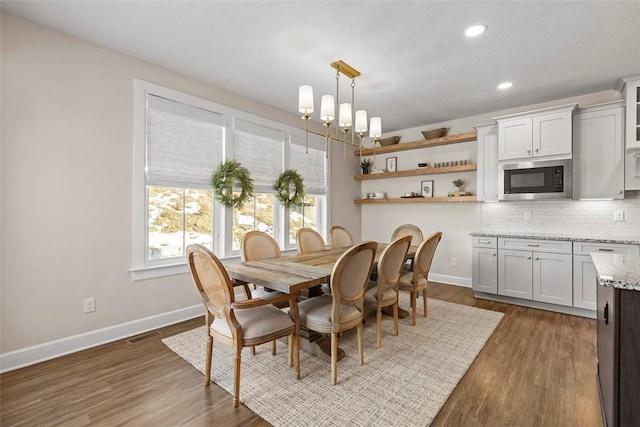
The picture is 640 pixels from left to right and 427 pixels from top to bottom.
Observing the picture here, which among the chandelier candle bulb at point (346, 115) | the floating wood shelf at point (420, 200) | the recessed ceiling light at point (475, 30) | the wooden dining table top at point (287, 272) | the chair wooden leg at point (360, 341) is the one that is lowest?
the chair wooden leg at point (360, 341)

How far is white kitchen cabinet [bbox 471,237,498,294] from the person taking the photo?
4051 mm

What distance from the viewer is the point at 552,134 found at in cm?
372

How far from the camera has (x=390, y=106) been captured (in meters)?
4.36

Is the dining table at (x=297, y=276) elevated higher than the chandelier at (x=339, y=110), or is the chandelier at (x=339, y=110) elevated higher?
the chandelier at (x=339, y=110)

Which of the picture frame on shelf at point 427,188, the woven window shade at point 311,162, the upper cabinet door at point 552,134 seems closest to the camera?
the upper cabinet door at point 552,134

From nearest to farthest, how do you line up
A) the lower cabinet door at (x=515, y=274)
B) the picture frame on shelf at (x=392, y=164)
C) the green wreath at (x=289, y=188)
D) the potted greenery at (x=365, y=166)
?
the lower cabinet door at (x=515, y=274), the green wreath at (x=289, y=188), the picture frame on shelf at (x=392, y=164), the potted greenery at (x=365, y=166)

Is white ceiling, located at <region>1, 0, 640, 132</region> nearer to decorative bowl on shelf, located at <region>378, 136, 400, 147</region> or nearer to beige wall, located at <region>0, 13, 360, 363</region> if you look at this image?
beige wall, located at <region>0, 13, 360, 363</region>

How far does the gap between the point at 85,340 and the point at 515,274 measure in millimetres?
4879

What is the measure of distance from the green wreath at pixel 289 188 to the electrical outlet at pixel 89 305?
2492 millimetres

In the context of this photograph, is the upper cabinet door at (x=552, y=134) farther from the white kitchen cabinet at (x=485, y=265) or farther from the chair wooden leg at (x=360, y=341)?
the chair wooden leg at (x=360, y=341)

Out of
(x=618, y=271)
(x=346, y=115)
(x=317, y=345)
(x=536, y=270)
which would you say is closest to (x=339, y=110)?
(x=346, y=115)

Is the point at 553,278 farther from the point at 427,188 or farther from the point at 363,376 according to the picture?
the point at 363,376

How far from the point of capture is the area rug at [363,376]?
181cm

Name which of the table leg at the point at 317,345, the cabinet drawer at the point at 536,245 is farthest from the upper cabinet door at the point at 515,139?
the table leg at the point at 317,345
